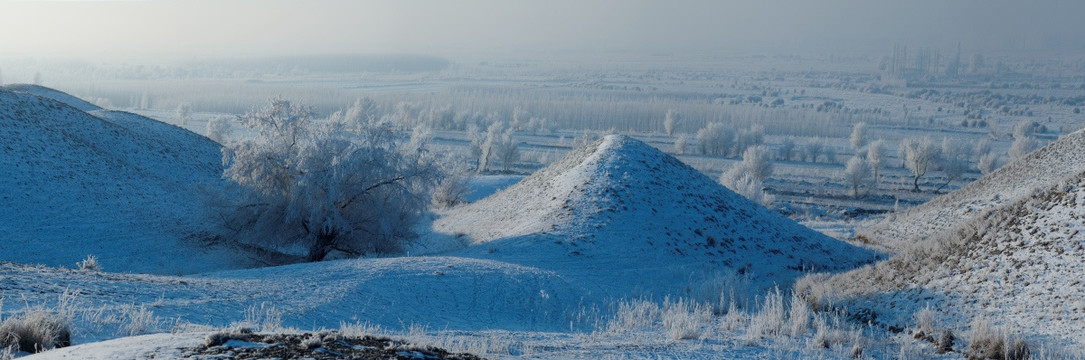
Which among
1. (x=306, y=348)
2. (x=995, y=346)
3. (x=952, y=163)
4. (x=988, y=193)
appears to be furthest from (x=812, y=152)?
(x=306, y=348)

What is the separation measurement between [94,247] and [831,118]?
142 meters

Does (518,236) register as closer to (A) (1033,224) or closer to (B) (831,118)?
(A) (1033,224)

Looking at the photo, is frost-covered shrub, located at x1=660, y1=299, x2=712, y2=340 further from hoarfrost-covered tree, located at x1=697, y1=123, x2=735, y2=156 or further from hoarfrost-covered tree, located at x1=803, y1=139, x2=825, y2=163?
hoarfrost-covered tree, located at x1=697, y1=123, x2=735, y2=156

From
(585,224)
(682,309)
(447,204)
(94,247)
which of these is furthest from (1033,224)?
(447,204)

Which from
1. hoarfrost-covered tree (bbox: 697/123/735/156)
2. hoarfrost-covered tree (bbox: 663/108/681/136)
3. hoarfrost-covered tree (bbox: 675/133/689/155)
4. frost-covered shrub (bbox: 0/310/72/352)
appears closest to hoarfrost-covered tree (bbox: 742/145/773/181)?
hoarfrost-covered tree (bbox: 697/123/735/156)

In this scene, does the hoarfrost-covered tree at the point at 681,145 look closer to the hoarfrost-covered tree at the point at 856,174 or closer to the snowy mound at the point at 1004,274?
the hoarfrost-covered tree at the point at 856,174

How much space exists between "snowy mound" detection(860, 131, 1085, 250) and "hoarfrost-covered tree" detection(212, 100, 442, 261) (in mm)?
15212

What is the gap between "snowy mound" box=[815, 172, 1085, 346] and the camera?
10969mm

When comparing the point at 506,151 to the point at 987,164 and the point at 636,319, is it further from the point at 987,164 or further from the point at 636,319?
the point at 636,319

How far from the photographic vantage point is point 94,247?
2239cm

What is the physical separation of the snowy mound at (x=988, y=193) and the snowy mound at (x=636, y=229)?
488cm

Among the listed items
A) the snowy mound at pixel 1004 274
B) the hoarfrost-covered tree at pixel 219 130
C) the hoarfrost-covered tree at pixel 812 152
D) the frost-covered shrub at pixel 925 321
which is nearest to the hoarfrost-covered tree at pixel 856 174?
the hoarfrost-covered tree at pixel 812 152

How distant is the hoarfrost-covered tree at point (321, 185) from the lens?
22578 millimetres

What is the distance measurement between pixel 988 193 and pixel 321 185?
23.0 metres
